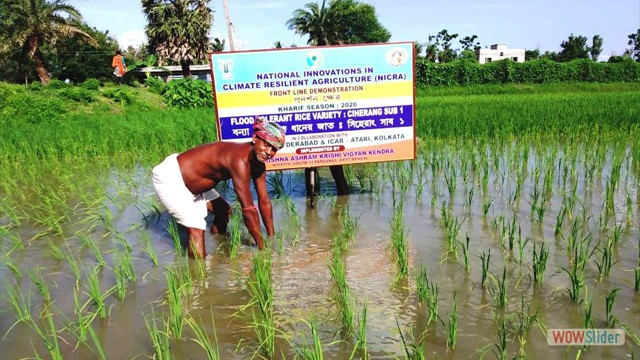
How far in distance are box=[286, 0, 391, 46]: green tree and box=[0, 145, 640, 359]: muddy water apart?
4305 centimetres

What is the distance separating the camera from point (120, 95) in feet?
52.2

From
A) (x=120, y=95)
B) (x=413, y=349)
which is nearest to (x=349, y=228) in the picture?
(x=413, y=349)

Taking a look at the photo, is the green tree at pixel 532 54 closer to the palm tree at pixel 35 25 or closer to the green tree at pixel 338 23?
the green tree at pixel 338 23

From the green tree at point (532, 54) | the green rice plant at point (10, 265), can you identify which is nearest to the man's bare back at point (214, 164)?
the green rice plant at point (10, 265)

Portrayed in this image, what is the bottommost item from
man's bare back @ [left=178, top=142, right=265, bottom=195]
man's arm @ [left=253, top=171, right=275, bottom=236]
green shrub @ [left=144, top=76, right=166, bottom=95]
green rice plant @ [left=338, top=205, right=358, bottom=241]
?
green rice plant @ [left=338, top=205, right=358, bottom=241]

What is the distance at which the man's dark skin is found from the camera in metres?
3.46

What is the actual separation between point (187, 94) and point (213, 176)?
14.2 meters

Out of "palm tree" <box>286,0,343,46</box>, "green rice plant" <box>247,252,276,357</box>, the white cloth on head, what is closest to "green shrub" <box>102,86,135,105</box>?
the white cloth on head

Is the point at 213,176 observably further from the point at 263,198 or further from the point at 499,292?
the point at 499,292

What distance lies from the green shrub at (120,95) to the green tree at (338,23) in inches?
1247

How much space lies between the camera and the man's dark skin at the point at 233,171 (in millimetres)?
3463

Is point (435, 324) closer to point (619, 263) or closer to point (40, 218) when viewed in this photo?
point (619, 263)

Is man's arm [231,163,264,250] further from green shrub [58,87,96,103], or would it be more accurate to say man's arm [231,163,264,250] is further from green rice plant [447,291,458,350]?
green shrub [58,87,96,103]

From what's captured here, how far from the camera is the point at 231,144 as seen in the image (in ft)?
11.8
